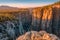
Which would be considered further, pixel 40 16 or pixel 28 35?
pixel 40 16

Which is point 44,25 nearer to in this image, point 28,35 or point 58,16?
point 58,16

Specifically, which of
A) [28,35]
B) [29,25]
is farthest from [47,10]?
[28,35]

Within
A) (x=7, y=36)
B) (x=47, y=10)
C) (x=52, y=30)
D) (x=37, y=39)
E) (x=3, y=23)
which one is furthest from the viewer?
(x=47, y=10)

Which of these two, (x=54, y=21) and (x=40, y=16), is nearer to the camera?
(x=54, y=21)

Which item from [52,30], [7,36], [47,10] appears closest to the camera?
[7,36]

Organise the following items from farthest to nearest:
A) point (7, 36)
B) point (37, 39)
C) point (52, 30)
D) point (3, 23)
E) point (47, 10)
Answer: point (47, 10), point (52, 30), point (3, 23), point (7, 36), point (37, 39)

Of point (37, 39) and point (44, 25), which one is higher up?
point (37, 39)

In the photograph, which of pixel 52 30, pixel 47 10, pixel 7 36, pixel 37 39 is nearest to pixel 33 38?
pixel 37 39

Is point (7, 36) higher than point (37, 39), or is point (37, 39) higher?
point (37, 39)

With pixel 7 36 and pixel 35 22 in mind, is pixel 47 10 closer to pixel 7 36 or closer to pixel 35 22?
pixel 35 22
